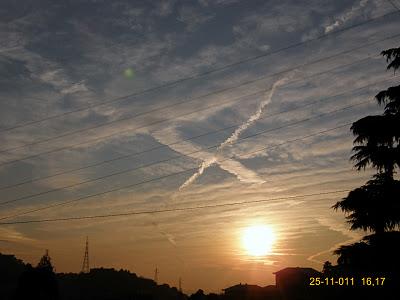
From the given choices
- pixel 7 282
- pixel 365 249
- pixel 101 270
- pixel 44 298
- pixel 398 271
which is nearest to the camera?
pixel 398 271

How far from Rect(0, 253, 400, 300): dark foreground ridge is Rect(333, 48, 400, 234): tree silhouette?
7.15 feet

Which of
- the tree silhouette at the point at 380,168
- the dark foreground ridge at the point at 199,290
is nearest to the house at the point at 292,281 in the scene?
the dark foreground ridge at the point at 199,290

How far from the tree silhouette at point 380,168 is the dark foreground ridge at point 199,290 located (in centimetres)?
218

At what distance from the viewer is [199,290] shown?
46.0 meters

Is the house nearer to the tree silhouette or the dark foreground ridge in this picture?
the dark foreground ridge

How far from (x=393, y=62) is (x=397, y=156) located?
4.08 meters

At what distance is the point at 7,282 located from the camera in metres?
118

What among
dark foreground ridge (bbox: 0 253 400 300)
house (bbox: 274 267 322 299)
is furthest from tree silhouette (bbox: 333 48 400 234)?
house (bbox: 274 267 322 299)

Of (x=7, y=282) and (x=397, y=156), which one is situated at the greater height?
(x=397, y=156)

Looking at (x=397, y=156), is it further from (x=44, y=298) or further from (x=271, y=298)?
(x=271, y=298)

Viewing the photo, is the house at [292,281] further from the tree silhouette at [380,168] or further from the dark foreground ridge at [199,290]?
the tree silhouette at [380,168]

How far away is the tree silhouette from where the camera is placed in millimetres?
17516

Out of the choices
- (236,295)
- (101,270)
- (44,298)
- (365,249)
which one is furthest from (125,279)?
(365,249)

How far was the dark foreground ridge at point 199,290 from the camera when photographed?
1777cm
